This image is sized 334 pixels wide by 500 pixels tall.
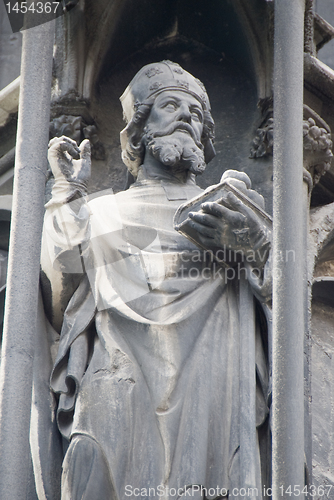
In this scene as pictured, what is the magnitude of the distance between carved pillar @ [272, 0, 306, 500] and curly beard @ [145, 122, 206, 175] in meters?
0.87

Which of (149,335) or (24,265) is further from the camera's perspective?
(149,335)

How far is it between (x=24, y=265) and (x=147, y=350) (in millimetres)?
624

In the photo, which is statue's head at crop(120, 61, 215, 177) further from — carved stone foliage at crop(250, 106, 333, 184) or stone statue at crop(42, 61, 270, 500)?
carved stone foliage at crop(250, 106, 333, 184)

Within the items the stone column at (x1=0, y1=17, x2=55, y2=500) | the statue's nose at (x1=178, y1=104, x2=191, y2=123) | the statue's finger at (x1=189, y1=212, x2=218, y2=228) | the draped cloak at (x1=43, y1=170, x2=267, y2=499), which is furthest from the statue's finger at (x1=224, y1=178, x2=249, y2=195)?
the stone column at (x1=0, y1=17, x2=55, y2=500)

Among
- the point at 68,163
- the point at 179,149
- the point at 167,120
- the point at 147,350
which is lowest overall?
the point at 147,350

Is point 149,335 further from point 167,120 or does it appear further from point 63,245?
point 167,120

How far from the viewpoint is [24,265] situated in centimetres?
358

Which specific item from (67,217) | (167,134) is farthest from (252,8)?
(67,217)

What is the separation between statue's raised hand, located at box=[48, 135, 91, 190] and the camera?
420cm

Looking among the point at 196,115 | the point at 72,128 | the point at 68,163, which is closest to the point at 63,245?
the point at 68,163

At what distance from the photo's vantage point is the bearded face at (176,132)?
4574 mm

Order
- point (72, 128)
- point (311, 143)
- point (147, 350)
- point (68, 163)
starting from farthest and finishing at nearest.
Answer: point (72, 128)
point (311, 143)
point (68, 163)
point (147, 350)

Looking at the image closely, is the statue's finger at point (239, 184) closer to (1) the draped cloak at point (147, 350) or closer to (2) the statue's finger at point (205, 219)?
(2) the statue's finger at point (205, 219)

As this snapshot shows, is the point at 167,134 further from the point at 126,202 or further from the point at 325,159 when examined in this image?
the point at 325,159
